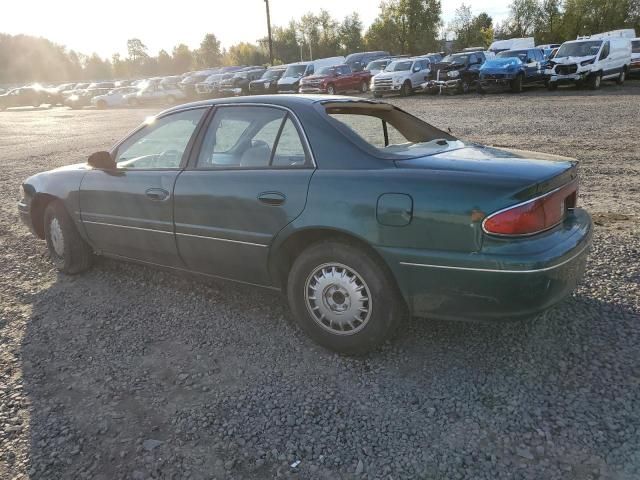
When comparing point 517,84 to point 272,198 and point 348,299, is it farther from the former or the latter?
point 348,299

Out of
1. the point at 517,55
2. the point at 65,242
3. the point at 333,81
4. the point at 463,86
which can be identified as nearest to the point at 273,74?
the point at 333,81

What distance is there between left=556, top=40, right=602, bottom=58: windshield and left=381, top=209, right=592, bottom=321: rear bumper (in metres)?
21.7

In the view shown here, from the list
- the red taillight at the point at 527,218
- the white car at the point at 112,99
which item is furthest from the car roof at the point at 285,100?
the white car at the point at 112,99

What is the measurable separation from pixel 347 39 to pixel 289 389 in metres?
76.4

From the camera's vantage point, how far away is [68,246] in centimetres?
476

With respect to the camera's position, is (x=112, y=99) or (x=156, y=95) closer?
(x=156, y=95)

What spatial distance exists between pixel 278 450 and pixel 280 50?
86702 millimetres

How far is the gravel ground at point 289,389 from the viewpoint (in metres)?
2.43

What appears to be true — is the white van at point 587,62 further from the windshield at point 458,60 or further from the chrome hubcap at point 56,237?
the chrome hubcap at point 56,237

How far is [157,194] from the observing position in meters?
3.89

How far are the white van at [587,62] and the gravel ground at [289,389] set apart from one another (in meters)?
19.1

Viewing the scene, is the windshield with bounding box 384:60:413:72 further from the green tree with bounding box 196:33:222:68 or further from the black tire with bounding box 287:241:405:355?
the green tree with bounding box 196:33:222:68

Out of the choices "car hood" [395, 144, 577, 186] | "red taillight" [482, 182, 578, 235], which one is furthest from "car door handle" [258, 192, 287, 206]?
"red taillight" [482, 182, 578, 235]

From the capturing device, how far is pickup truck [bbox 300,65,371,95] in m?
26.7
